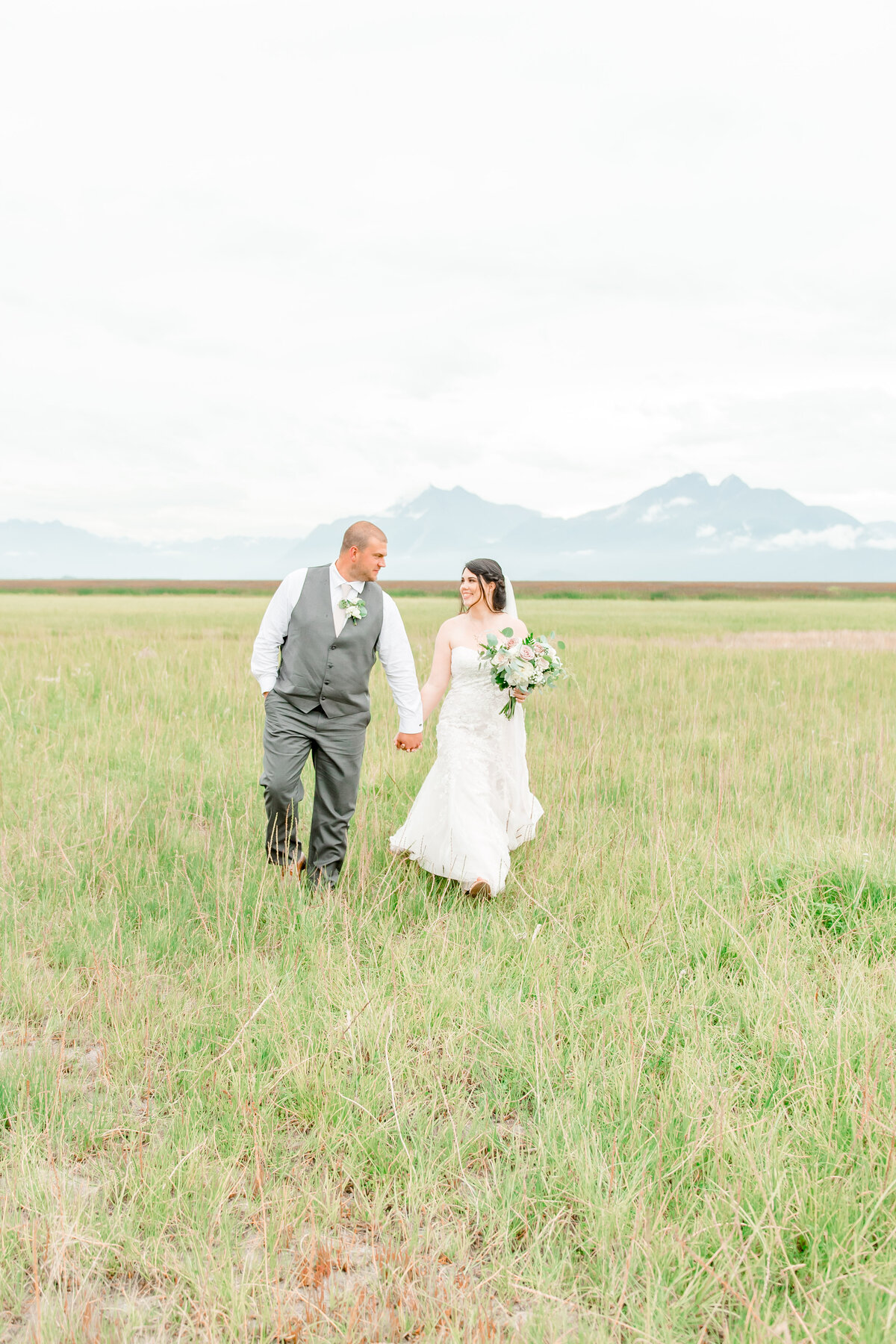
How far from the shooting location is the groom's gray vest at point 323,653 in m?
5.06

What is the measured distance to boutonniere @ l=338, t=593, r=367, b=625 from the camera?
5004mm

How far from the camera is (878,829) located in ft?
20.2

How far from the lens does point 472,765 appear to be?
514cm

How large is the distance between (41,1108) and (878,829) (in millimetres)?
5717

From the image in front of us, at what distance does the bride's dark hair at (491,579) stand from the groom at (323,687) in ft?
1.97

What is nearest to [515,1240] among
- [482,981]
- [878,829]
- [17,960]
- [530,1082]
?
[530,1082]

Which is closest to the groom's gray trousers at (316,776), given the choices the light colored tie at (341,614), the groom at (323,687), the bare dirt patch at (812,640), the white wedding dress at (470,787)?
the groom at (323,687)

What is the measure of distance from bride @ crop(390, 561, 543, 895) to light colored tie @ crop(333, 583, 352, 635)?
2.09 feet

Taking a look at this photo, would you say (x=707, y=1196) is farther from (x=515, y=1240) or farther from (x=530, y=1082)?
(x=530, y=1082)

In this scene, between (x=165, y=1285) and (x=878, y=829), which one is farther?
(x=878, y=829)

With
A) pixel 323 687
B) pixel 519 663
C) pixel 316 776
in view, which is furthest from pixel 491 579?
pixel 316 776

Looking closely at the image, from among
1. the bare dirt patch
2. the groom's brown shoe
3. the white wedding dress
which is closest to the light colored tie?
the white wedding dress

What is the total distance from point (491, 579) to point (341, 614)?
1.01m

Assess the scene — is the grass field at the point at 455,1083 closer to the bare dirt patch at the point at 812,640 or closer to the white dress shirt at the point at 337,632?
the white dress shirt at the point at 337,632
